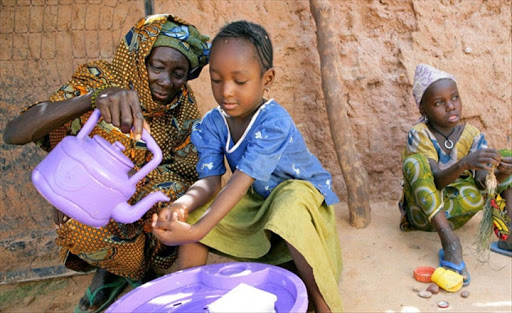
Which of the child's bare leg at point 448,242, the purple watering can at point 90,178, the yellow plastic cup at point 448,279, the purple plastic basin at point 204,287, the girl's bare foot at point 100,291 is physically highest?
the purple watering can at point 90,178

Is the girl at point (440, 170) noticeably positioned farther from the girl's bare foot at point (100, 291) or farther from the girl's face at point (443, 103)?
the girl's bare foot at point (100, 291)

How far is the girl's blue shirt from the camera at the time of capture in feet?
6.27

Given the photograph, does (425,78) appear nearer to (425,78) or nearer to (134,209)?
(425,78)

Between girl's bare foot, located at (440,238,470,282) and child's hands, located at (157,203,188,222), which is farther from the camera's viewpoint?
girl's bare foot, located at (440,238,470,282)

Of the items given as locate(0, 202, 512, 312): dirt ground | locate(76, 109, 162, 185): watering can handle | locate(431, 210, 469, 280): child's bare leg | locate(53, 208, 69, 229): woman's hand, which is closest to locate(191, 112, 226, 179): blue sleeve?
locate(76, 109, 162, 185): watering can handle

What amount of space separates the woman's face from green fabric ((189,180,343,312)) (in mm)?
556

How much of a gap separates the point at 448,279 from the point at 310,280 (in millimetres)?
753

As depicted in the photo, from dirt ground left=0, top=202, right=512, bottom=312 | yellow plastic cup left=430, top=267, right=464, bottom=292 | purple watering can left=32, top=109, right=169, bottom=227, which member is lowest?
dirt ground left=0, top=202, right=512, bottom=312

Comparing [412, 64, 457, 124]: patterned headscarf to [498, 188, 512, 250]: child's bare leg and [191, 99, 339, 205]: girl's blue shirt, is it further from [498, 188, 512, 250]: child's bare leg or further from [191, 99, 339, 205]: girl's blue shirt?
[191, 99, 339, 205]: girl's blue shirt

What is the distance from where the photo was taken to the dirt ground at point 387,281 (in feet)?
7.07

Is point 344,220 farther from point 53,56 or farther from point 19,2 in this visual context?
point 19,2

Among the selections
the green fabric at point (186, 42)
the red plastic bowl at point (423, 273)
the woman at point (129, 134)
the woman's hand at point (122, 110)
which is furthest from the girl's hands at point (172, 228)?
the red plastic bowl at point (423, 273)

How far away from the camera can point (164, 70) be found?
86.3 inches

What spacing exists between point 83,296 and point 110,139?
2.49 feet
